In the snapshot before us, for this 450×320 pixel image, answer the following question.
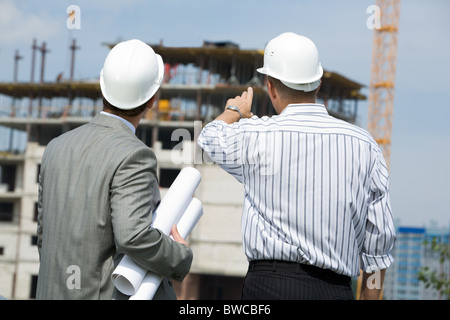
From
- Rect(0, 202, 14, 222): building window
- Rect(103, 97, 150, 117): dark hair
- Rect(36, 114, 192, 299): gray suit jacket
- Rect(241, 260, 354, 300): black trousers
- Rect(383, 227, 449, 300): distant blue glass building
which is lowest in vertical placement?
Rect(383, 227, 449, 300): distant blue glass building

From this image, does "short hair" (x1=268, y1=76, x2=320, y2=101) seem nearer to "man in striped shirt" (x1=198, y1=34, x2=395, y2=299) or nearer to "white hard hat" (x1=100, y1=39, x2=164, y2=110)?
"man in striped shirt" (x1=198, y1=34, x2=395, y2=299)

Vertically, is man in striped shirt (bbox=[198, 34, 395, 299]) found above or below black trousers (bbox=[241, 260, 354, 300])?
above

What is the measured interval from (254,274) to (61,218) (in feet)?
2.80

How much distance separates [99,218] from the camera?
2.77 m

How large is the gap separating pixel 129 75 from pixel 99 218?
2.03 ft

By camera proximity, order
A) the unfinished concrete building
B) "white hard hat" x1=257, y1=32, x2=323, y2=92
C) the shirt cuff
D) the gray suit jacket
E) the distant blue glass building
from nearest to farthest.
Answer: the gray suit jacket < "white hard hat" x1=257, y1=32, x2=323, y2=92 < the shirt cuff < the unfinished concrete building < the distant blue glass building

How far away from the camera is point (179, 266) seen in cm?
285

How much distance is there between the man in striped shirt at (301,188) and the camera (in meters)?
2.96

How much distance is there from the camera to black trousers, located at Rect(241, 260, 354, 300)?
9.80ft

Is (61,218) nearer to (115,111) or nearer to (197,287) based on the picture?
(115,111)

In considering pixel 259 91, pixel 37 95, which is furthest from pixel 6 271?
pixel 259 91

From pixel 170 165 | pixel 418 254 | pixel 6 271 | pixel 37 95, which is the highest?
pixel 37 95

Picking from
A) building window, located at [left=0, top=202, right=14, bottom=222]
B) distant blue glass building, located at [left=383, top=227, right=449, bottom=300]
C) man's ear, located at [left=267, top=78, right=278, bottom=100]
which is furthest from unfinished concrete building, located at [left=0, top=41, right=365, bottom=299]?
man's ear, located at [left=267, top=78, right=278, bottom=100]

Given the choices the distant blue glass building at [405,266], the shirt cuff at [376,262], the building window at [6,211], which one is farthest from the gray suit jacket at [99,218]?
the distant blue glass building at [405,266]
